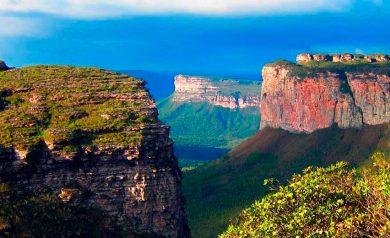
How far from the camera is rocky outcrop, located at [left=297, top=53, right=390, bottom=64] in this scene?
140 meters

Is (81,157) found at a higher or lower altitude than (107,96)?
lower

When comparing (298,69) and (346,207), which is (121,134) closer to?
(346,207)

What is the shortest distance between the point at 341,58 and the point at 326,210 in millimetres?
118849

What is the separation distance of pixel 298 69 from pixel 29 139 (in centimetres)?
9651

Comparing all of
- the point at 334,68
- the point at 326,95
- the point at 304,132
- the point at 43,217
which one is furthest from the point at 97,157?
the point at 304,132

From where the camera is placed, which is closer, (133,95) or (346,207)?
(346,207)

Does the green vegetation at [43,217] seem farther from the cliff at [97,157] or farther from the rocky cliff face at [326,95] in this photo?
the rocky cliff face at [326,95]

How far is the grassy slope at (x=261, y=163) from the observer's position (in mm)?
113562

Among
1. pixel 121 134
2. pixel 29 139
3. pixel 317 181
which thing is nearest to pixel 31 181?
pixel 29 139

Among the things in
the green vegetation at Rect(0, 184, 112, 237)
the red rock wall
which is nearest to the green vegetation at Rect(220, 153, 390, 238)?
the green vegetation at Rect(0, 184, 112, 237)

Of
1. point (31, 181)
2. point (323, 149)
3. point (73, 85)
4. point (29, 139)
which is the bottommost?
point (323, 149)

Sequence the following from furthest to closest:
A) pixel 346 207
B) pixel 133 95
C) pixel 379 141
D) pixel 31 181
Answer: pixel 379 141, pixel 133 95, pixel 31 181, pixel 346 207

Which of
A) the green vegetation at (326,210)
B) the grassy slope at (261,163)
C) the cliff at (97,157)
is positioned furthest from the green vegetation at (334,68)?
the green vegetation at (326,210)

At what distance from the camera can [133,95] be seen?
54812 mm
